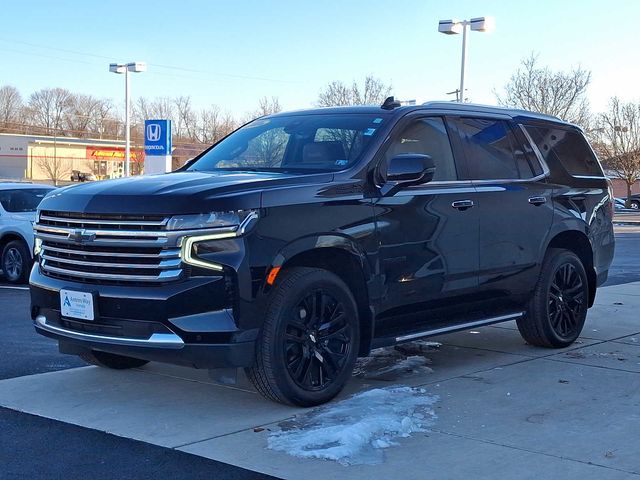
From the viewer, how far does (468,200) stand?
636 centimetres

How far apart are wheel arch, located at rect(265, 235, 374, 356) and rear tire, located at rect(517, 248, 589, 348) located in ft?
6.67

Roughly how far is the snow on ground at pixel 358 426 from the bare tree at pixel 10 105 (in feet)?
322

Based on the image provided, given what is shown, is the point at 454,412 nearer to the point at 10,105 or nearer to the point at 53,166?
the point at 53,166

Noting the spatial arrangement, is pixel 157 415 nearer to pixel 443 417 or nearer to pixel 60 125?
pixel 443 417

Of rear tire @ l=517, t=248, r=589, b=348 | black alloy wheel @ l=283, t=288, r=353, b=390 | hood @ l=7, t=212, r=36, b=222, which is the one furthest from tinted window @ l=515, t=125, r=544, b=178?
hood @ l=7, t=212, r=36, b=222

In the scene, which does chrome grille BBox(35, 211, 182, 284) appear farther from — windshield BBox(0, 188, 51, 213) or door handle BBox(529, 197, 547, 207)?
windshield BBox(0, 188, 51, 213)

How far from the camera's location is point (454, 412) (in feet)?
17.5

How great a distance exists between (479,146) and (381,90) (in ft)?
129

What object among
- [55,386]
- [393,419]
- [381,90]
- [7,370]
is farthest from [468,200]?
[381,90]

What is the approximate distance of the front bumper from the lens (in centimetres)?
488

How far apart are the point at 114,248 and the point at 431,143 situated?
8.20 feet

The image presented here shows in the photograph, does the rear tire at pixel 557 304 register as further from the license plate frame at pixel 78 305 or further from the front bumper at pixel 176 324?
the license plate frame at pixel 78 305

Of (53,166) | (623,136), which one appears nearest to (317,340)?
(623,136)

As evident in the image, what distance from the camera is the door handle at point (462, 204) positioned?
6.25 metres
